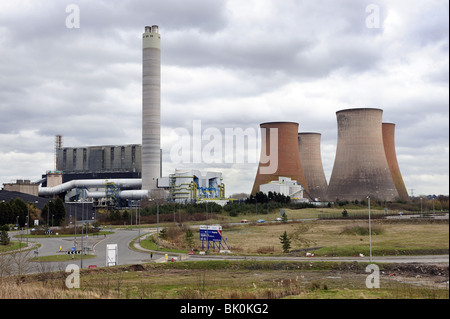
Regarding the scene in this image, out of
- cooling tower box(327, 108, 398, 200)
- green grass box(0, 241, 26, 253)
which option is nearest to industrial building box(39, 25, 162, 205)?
cooling tower box(327, 108, 398, 200)

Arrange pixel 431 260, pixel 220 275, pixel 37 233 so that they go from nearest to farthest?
1. pixel 220 275
2. pixel 431 260
3. pixel 37 233

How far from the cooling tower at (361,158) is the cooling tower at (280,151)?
7120mm

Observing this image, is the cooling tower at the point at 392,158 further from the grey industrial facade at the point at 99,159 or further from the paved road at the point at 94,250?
the grey industrial facade at the point at 99,159

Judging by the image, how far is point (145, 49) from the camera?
3113 inches

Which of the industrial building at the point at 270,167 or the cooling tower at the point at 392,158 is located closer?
the industrial building at the point at 270,167

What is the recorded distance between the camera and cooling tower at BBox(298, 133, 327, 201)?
87875 mm

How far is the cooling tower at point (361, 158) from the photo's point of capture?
66.7 meters

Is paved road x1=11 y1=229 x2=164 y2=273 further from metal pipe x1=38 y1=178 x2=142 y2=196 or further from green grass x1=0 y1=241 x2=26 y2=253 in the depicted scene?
metal pipe x1=38 y1=178 x2=142 y2=196

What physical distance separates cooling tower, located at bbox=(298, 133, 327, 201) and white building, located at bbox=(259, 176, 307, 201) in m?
7.31

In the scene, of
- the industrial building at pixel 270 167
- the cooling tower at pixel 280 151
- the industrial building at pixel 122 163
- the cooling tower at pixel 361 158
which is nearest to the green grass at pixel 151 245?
the cooling tower at pixel 280 151

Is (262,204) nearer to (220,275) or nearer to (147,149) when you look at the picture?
(147,149)

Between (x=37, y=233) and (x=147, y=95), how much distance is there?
33.6 meters

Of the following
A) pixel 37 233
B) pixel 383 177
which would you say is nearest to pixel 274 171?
pixel 383 177

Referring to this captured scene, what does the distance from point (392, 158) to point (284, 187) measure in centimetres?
1826
